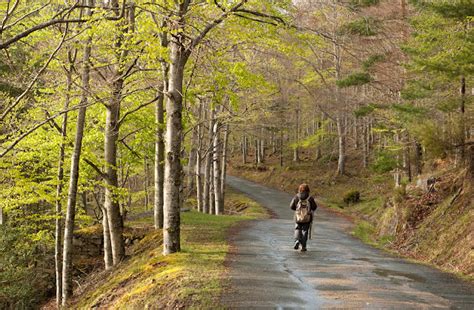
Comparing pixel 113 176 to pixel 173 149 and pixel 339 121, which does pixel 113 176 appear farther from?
pixel 339 121

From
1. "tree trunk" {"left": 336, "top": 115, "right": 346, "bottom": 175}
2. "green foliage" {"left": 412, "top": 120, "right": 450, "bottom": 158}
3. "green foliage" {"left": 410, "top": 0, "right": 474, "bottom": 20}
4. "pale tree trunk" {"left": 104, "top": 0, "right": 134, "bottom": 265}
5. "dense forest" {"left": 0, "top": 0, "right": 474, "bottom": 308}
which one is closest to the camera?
"dense forest" {"left": 0, "top": 0, "right": 474, "bottom": 308}

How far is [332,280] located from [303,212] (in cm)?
317

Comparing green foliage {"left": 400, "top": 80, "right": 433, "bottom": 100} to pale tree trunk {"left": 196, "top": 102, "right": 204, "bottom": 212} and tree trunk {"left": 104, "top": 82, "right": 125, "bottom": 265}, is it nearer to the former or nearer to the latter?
tree trunk {"left": 104, "top": 82, "right": 125, "bottom": 265}

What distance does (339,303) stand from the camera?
6.61m

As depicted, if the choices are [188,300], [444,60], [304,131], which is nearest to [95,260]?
[188,300]

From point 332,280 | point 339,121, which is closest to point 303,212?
point 332,280

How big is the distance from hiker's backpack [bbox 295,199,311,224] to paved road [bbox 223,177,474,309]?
840 mm

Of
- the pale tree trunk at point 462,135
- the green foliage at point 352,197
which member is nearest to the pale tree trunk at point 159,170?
the pale tree trunk at point 462,135

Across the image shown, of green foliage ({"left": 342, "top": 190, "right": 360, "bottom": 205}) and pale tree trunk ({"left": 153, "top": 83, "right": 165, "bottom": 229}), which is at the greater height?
pale tree trunk ({"left": 153, "top": 83, "right": 165, "bottom": 229})

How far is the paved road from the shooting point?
6664 mm

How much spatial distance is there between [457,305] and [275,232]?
9616mm

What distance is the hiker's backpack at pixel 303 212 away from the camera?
1123 centimetres

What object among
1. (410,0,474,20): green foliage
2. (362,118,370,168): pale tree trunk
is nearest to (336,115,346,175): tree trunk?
(362,118,370,168): pale tree trunk

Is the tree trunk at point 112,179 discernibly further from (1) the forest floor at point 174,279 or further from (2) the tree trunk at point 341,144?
(2) the tree trunk at point 341,144
